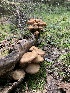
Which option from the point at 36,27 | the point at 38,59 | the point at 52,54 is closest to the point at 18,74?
the point at 38,59

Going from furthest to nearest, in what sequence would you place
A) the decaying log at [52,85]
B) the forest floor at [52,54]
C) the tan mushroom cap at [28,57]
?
the forest floor at [52,54] → the decaying log at [52,85] → the tan mushroom cap at [28,57]

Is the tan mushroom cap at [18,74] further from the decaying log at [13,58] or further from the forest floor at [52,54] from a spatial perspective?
the forest floor at [52,54]

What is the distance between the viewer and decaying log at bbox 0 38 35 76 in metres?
5.86

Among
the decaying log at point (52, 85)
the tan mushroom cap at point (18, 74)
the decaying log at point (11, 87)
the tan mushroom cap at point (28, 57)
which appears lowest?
the decaying log at point (52, 85)

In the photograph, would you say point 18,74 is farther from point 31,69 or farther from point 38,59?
point 38,59

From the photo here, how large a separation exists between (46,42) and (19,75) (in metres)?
2.80

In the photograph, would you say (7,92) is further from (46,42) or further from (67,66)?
(46,42)

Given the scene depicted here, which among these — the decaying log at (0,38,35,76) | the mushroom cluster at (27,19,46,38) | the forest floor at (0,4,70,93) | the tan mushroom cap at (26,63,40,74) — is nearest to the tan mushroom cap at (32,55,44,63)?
the tan mushroom cap at (26,63,40,74)

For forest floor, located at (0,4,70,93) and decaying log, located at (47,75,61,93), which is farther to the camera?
forest floor, located at (0,4,70,93)

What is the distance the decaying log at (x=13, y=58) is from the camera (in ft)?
19.2

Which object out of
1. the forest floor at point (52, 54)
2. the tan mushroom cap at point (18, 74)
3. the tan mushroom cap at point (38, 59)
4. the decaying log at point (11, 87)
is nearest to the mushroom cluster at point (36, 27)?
the forest floor at point (52, 54)

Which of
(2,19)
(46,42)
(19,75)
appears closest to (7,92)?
(19,75)

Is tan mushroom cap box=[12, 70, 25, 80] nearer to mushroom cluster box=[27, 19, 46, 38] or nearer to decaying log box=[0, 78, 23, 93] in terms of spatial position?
decaying log box=[0, 78, 23, 93]

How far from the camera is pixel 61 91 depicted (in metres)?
6.37
